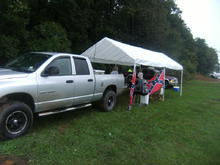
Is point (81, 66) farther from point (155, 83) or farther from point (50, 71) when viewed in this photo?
point (155, 83)

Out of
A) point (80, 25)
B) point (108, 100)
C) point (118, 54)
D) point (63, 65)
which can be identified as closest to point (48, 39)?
point (118, 54)

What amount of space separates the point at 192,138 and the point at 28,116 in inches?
164

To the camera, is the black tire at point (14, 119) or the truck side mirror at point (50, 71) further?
the truck side mirror at point (50, 71)

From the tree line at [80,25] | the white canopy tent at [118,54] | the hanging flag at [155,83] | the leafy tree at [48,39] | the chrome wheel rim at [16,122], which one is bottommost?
the chrome wheel rim at [16,122]

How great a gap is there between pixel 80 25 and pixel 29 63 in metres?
11.9

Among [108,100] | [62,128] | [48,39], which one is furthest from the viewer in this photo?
[48,39]

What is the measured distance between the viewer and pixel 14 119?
371 cm

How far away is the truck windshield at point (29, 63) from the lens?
4.10 meters

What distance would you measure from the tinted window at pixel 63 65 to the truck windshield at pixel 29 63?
234mm

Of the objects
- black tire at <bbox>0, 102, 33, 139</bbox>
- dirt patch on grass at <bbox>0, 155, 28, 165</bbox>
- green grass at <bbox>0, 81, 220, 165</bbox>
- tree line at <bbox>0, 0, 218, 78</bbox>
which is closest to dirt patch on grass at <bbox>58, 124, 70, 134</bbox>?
green grass at <bbox>0, 81, 220, 165</bbox>

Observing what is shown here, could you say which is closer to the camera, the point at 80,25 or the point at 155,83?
the point at 155,83

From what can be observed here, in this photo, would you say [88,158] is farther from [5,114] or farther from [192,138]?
[192,138]

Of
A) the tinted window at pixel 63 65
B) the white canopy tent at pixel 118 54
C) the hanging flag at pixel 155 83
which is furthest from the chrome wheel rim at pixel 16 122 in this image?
the hanging flag at pixel 155 83

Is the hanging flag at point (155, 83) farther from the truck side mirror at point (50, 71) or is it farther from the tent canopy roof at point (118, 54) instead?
the truck side mirror at point (50, 71)
